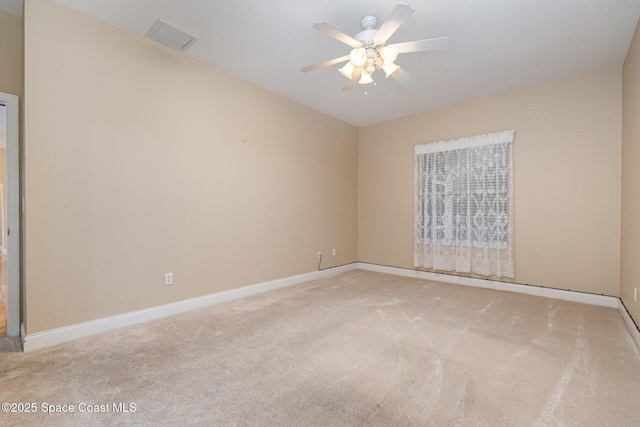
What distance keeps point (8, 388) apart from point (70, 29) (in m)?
2.67

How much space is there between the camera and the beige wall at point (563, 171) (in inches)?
132

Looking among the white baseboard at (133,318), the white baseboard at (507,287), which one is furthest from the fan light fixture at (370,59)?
the white baseboard at (507,287)

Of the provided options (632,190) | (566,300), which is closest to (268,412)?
(632,190)

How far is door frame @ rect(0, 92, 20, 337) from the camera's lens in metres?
2.42

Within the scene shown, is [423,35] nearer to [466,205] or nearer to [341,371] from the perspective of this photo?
[466,205]

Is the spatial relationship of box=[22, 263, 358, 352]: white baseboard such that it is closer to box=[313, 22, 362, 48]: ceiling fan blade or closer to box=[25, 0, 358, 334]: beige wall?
box=[25, 0, 358, 334]: beige wall

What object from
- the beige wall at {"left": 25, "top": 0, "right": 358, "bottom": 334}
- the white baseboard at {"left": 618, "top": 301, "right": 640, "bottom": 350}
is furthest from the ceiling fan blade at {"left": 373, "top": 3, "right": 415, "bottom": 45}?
the white baseboard at {"left": 618, "top": 301, "right": 640, "bottom": 350}

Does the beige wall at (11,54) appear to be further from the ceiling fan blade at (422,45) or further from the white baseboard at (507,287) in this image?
the white baseboard at (507,287)

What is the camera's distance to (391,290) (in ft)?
13.3

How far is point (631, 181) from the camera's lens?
2750mm

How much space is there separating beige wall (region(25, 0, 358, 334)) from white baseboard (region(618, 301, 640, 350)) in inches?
141

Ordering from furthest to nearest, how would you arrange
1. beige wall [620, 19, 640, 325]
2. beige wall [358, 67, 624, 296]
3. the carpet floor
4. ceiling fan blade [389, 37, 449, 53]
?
beige wall [358, 67, 624, 296]
beige wall [620, 19, 640, 325]
ceiling fan blade [389, 37, 449, 53]
the carpet floor

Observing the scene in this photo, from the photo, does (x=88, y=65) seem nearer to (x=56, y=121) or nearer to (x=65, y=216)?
(x=56, y=121)

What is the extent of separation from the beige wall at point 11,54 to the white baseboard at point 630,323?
549 cm
